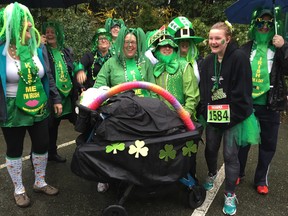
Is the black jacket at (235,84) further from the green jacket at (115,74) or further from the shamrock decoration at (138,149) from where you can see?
the shamrock decoration at (138,149)

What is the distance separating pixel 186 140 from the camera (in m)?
2.56

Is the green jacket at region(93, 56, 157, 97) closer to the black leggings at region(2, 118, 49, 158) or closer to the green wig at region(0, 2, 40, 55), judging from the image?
the black leggings at region(2, 118, 49, 158)

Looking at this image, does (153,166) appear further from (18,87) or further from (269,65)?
(269,65)

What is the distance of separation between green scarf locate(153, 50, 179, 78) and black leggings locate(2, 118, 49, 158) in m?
1.24

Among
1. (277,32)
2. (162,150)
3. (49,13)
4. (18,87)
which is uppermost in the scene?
(49,13)

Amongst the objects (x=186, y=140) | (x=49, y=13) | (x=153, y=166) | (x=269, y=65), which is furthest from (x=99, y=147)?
(x=49, y=13)

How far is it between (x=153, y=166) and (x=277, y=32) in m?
1.78

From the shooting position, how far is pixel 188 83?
3.08 m

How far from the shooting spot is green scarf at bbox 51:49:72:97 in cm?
353

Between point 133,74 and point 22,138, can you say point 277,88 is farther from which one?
point 22,138

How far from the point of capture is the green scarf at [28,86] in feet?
8.98

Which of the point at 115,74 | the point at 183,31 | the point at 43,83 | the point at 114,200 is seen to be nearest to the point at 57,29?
the point at 43,83

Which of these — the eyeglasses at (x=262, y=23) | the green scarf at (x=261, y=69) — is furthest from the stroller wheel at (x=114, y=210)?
the eyeglasses at (x=262, y=23)

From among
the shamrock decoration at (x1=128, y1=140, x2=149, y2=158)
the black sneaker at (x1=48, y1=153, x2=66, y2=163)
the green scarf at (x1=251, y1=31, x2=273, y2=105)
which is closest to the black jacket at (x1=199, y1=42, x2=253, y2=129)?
the green scarf at (x1=251, y1=31, x2=273, y2=105)
